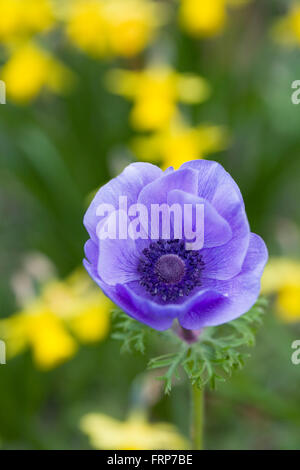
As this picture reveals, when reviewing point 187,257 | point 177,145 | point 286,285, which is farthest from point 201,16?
point 187,257

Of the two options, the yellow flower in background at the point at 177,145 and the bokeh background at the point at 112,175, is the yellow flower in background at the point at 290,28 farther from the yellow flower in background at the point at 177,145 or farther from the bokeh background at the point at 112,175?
the yellow flower in background at the point at 177,145

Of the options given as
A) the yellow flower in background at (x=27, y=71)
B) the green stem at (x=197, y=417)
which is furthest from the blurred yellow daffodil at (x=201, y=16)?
the green stem at (x=197, y=417)

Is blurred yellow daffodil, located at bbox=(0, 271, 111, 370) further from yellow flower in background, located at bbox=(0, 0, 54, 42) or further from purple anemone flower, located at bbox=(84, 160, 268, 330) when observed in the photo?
yellow flower in background, located at bbox=(0, 0, 54, 42)

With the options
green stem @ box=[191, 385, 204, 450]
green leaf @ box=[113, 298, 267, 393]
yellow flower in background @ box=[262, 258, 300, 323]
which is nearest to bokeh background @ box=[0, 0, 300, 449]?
yellow flower in background @ box=[262, 258, 300, 323]

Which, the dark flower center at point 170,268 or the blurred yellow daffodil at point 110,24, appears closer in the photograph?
the dark flower center at point 170,268
